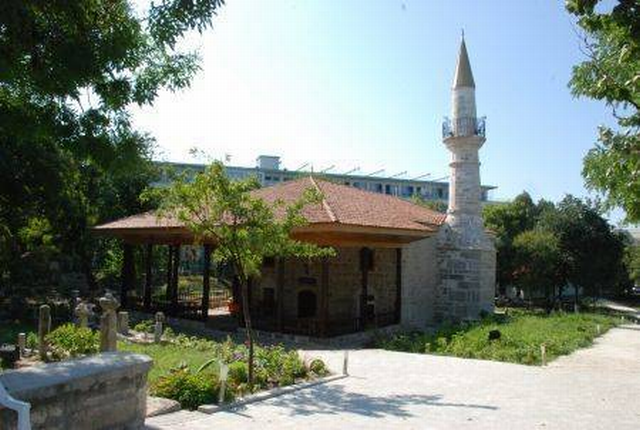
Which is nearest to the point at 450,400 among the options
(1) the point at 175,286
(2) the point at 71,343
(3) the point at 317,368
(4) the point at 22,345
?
(3) the point at 317,368

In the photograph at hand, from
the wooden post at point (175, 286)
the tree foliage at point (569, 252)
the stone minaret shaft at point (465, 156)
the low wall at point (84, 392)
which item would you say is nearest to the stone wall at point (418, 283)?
the stone minaret shaft at point (465, 156)

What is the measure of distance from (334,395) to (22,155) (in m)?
17.6

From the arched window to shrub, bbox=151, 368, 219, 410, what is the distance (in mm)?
14576

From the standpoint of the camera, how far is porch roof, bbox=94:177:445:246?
1936cm

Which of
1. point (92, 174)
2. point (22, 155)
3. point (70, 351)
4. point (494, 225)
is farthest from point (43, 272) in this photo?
point (494, 225)

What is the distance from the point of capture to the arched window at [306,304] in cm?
2483

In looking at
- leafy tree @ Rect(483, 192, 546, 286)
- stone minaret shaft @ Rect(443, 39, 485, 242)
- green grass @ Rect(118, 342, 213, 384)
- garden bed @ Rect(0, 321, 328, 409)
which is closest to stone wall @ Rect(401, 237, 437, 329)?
stone minaret shaft @ Rect(443, 39, 485, 242)

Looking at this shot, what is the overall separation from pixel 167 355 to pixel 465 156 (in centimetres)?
1677

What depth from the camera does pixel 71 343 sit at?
48.3 ft

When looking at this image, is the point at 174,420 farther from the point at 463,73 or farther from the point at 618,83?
the point at 463,73

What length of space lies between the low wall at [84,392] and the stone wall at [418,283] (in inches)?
687

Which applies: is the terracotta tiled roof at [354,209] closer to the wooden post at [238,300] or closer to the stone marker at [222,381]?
the wooden post at [238,300]

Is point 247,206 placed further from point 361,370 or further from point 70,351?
point 70,351

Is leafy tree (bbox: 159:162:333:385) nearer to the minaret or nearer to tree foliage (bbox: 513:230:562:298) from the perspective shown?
the minaret
